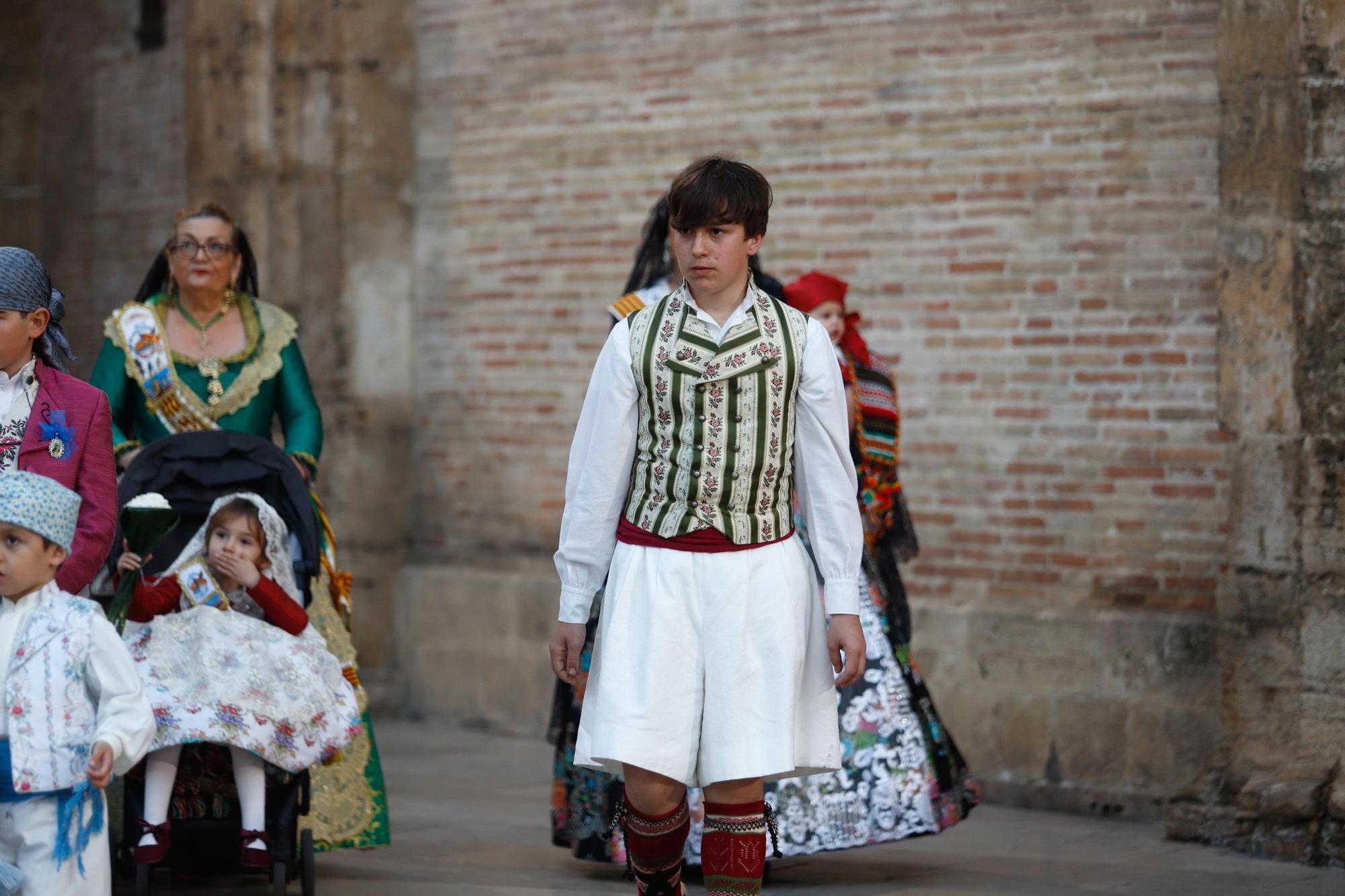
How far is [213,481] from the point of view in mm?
5898

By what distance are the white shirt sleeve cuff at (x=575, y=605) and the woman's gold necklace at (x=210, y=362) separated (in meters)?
→ 2.17

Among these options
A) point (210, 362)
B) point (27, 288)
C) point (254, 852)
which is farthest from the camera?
point (210, 362)

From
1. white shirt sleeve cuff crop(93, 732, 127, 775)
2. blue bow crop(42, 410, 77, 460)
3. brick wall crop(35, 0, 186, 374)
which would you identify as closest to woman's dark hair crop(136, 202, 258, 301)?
blue bow crop(42, 410, 77, 460)

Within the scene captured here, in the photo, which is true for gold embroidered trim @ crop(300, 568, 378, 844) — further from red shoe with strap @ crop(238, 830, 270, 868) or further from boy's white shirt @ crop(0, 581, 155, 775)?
boy's white shirt @ crop(0, 581, 155, 775)

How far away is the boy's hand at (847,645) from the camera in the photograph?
452 centimetres

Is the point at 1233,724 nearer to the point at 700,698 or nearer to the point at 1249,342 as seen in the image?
the point at 1249,342

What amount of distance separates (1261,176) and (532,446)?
4.32 metres

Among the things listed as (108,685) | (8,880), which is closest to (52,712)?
(108,685)

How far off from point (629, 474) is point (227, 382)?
221cm

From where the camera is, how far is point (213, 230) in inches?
250

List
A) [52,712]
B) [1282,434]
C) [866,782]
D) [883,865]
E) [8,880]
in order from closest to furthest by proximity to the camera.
Answer: [8,880]
[52,712]
[866,782]
[883,865]
[1282,434]

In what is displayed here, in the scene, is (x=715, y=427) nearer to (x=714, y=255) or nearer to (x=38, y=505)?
(x=714, y=255)

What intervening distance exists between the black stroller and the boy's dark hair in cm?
198

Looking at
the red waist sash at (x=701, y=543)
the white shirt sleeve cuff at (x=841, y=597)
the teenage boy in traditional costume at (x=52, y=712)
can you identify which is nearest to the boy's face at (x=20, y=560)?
the teenage boy in traditional costume at (x=52, y=712)
